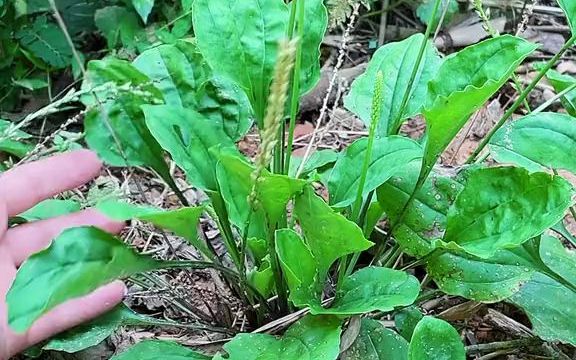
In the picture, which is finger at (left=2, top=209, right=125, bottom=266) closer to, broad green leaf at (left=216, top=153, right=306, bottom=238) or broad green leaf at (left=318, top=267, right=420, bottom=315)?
broad green leaf at (left=216, top=153, right=306, bottom=238)

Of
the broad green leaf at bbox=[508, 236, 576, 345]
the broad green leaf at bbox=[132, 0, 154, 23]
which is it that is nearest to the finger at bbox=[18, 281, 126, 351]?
the broad green leaf at bbox=[508, 236, 576, 345]

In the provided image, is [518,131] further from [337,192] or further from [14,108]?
[14,108]

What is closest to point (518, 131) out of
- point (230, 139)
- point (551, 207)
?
point (551, 207)

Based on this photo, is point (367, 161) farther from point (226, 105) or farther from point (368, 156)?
point (226, 105)

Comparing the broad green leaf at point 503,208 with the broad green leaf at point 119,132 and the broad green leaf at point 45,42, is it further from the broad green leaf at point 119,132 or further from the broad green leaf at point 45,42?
the broad green leaf at point 45,42

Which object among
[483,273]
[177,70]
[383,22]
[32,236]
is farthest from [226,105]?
[383,22]

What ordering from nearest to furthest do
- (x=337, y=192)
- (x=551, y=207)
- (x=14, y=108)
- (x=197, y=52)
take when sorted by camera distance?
(x=551, y=207) → (x=337, y=192) → (x=197, y=52) → (x=14, y=108)

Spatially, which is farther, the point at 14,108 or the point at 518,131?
the point at 14,108
